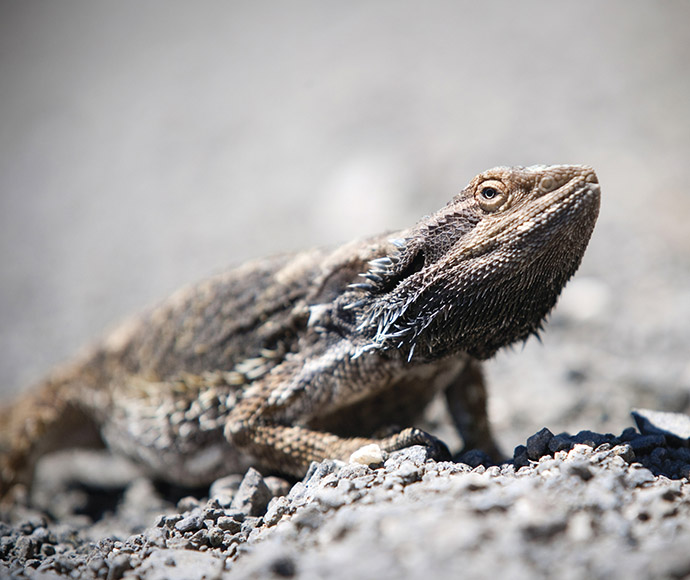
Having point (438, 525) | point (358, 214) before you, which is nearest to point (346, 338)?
point (438, 525)

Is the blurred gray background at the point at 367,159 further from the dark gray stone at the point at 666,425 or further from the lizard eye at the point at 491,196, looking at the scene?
the lizard eye at the point at 491,196

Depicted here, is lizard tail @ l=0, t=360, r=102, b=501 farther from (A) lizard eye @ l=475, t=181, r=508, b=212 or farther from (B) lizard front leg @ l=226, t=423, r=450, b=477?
(A) lizard eye @ l=475, t=181, r=508, b=212

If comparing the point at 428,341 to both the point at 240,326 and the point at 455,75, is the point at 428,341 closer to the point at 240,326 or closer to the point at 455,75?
the point at 240,326

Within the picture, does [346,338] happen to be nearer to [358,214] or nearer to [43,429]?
[43,429]

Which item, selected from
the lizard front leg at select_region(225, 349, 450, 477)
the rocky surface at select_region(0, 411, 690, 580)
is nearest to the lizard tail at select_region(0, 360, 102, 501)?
the rocky surface at select_region(0, 411, 690, 580)

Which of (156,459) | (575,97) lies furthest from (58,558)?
(575,97)

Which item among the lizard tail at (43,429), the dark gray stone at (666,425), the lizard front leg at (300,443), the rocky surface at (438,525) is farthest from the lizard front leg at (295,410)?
the lizard tail at (43,429)
